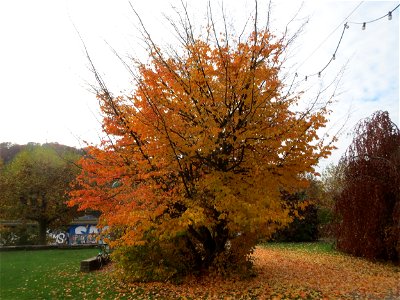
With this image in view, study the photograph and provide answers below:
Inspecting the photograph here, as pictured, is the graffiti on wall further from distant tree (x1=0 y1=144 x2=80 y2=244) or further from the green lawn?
the green lawn

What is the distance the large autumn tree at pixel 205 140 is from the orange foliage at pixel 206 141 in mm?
21

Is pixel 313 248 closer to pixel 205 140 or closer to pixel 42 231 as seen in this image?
pixel 205 140

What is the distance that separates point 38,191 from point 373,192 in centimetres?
1884

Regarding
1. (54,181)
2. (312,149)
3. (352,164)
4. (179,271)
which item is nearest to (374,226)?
(352,164)

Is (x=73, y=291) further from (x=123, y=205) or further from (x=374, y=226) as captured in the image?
(x=374, y=226)

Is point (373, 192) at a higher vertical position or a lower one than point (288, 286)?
higher

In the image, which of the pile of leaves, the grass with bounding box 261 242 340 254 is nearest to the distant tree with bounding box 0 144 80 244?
the grass with bounding box 261 242 340 254

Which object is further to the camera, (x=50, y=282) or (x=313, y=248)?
(x=313, y=248)

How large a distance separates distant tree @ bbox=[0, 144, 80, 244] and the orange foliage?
15035 mm

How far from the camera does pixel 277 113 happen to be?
320 inches

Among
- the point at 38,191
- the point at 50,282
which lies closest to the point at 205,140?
the point at 50,282

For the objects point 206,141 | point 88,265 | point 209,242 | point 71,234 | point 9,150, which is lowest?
point 88,265

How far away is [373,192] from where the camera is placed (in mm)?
11984

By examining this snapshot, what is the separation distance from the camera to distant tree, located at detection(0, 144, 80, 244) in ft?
72.8
